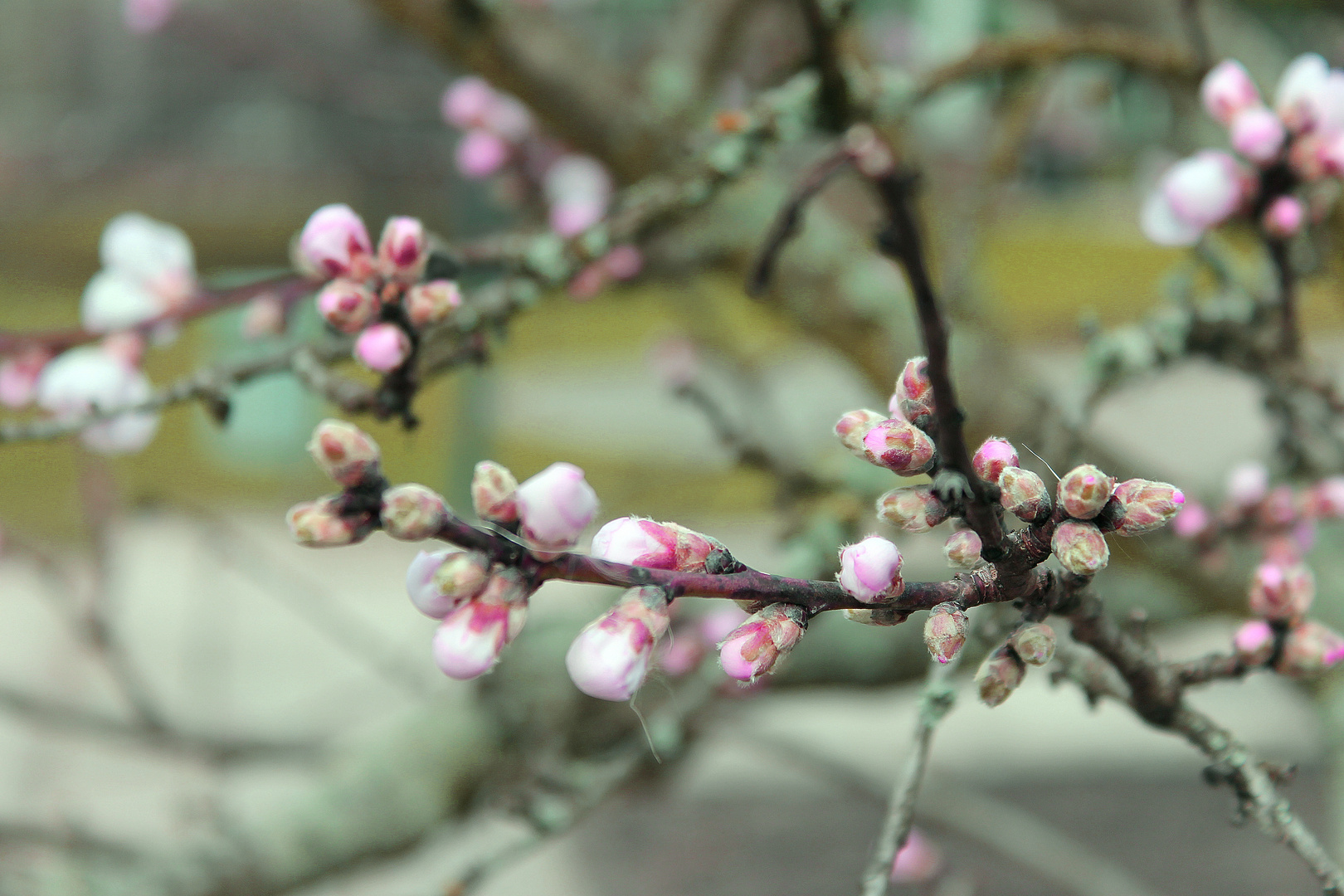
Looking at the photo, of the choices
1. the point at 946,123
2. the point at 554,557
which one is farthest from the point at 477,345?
the point at 946,123

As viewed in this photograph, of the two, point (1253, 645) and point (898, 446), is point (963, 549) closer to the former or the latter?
point (898, 446)

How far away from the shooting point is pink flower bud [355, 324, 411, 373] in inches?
23.9

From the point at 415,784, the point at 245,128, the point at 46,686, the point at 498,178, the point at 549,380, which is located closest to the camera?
the point at 415,784

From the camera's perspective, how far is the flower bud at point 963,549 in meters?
0.40

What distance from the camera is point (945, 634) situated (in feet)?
1.26

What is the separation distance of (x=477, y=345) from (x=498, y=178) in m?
0.77

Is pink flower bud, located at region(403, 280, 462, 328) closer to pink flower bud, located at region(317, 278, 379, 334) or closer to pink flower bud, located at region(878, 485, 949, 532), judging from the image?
pink flower bud, located at region(317, 278, 379, 334)

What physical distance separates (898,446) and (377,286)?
0.35 meters

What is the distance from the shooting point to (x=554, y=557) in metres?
0.38

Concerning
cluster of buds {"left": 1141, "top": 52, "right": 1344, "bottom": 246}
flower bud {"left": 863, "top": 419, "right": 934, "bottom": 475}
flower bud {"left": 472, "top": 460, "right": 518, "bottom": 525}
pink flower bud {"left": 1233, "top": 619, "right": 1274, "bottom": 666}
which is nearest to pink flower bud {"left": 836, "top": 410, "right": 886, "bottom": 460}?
flower bud {"left": 863, "top": 419, "right": 934, "bottom": 475}

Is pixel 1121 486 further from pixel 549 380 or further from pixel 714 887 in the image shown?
pixel 549 380

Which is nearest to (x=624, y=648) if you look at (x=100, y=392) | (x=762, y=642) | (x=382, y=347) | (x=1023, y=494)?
(x=762, y=642)

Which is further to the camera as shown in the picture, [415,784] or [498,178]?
[498,178]

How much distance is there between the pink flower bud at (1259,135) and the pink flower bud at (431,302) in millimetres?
518
